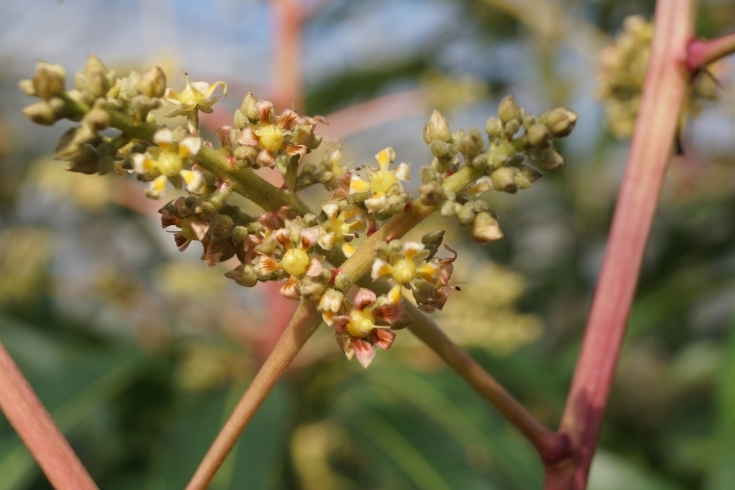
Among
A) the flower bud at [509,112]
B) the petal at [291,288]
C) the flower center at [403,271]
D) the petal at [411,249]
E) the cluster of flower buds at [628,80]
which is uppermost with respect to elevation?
the flower bud at [509,112]

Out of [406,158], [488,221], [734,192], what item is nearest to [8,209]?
[734,192]

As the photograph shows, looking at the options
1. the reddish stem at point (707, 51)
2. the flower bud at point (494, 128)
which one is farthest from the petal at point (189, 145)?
the reddish stem at point (707, 51)

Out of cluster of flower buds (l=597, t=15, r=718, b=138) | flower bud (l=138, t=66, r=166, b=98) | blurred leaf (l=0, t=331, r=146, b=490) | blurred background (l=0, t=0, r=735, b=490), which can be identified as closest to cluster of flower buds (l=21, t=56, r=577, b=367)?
flower bud (l=138, t=66, r=166, b=98)

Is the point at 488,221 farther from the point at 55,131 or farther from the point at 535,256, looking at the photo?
the point at 55,131

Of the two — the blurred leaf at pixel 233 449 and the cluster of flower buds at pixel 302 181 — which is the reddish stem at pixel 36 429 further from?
the blurred leaf at pixel 233 449

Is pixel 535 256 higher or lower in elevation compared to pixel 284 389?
lower

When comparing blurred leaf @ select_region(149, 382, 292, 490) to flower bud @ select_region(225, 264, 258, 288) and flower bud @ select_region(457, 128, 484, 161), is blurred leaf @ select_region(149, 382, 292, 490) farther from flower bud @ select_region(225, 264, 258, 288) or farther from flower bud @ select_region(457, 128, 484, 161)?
flower bud @ select_region(457, 128, 484, 161)

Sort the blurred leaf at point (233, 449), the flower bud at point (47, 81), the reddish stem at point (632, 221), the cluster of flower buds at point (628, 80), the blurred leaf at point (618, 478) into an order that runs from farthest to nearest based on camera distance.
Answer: the blurred leaf at point (618, 478), the blurred leaf at point (233, 449), the cluster of flower buds at point (628, 80), the reddish stem at point (632, 221), the flower bud at point (47, 81)
